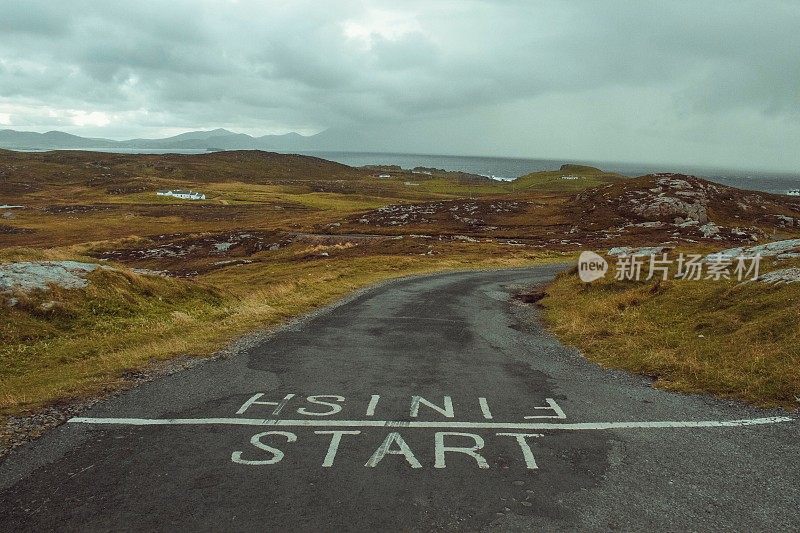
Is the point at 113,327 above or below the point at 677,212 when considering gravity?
below

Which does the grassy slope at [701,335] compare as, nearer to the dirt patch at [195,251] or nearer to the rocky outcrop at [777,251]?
the rocky outcrop at [777,251]

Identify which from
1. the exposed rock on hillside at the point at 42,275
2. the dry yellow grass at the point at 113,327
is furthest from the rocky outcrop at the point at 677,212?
the exposed rock on hillside at the point at 42,275

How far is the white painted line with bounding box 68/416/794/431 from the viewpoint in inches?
339

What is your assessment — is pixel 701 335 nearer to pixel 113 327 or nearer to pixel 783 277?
pixel 783 277

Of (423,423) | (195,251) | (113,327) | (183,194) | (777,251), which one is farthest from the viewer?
(183,194)

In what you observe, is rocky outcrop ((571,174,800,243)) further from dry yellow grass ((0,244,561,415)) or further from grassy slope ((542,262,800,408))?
dry yellow grass ((0,244,561,415))

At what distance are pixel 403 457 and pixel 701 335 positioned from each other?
34.2 feet

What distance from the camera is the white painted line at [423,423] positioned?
8609mm

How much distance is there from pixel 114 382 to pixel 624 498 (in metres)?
9.69

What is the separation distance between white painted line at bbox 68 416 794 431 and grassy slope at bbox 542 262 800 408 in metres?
1.39

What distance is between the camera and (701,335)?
13.9m

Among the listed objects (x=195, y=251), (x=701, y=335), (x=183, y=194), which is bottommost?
(x=195, y=251)

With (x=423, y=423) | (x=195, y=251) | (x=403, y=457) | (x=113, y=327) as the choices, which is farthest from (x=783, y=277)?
(x=195, y=251)

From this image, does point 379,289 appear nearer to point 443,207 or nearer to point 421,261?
point 421,261
